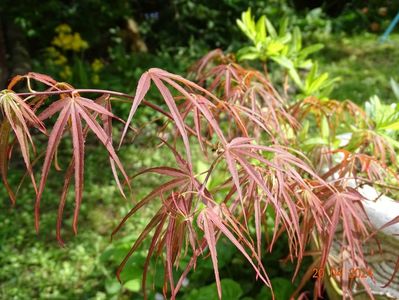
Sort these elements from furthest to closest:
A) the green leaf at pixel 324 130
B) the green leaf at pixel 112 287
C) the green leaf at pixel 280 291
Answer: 1. the green leaf at pixel 112 287
2. the green leaf at pixel 280 291
3. the green leaf at pixel 324 130

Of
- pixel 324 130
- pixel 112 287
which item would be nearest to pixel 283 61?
pixel 324 130

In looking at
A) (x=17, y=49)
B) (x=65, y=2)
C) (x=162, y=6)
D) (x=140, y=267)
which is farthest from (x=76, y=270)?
(x=162, y=6)

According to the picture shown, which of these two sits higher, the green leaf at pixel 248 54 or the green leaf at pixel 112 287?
the green leaf at pixel 248 54

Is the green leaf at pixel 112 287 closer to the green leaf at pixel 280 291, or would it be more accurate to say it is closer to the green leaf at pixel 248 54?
the green leaf at pixel 280 291

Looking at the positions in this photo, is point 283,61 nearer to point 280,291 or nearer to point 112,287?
point 280,291

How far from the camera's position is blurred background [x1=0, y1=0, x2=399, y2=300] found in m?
1.73

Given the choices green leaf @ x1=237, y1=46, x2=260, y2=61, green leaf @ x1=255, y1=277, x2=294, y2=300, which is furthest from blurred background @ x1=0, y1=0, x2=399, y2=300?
green leaf @ x1=237, y1=46, x2=260, y2=61

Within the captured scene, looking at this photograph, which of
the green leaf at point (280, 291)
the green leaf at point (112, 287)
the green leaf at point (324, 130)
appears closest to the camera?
the green leaf at point (324, 130)

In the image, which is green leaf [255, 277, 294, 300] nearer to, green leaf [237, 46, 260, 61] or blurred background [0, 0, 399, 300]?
blurred background [0, 0, 399, 300]

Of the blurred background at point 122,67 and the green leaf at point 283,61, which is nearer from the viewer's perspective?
the green leaf at point 283,61

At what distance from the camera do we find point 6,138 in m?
0.66

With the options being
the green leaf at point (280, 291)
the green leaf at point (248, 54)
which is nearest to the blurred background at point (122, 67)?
the green leaf at point (280, 291)

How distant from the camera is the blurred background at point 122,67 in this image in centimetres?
173

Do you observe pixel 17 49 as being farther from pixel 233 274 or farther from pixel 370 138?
pixel 370 138
